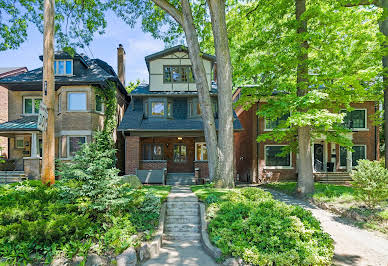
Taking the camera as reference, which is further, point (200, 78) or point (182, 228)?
point (200, 78)

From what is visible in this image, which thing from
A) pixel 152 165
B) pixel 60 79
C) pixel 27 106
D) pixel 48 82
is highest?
pixel 60 79

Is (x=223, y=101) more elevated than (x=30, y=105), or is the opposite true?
(x=30, y=105)

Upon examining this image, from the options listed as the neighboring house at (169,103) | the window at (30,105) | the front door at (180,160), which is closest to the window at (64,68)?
the window at (30,105)

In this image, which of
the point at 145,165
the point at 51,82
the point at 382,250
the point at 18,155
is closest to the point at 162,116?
the point at 145,165

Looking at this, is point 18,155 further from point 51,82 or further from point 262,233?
point 262,233

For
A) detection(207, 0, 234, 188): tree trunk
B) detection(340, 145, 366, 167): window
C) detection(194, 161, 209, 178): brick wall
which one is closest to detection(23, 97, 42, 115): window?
detection(194, 161, 209, 178): brick wall

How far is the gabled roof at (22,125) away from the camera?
48.3 feet

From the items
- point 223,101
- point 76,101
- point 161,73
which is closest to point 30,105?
point 76,101

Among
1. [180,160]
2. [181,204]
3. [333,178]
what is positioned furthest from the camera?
[180,160]

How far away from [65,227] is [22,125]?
13.6 m

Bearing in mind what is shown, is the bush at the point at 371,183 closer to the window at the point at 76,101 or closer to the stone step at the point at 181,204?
the stone step at the point at 181,204

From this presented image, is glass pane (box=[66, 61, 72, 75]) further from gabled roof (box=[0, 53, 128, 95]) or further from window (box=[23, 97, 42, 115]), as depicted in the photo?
window (box=[23, 97, 42, 115])

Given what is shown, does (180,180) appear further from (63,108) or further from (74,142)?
(63,108)

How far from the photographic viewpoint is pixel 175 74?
17281 millimetres
